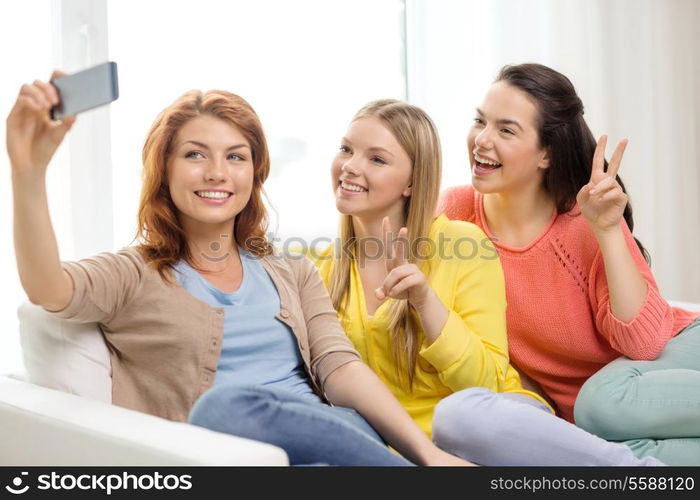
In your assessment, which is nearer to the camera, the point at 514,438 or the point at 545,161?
the point at 514,438

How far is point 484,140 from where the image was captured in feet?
6.61

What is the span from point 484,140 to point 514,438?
0.77 metres

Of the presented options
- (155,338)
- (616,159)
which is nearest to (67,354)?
(155,338)

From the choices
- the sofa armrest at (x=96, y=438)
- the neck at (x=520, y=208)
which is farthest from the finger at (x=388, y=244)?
the sofa armrest at (x=96, y=438)

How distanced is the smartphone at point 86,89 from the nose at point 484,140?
3.43ft

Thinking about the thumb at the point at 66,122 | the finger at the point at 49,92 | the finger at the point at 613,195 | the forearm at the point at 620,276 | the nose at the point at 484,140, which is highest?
the finger at the point at 49,92

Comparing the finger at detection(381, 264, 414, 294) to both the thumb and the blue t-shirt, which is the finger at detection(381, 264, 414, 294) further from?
the thumb

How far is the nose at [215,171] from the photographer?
1603 mm

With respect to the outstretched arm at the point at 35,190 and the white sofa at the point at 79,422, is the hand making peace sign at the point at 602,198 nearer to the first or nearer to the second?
the white sofa at the point at 79,422

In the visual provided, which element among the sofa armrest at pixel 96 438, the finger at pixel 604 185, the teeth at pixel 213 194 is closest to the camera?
the sofa armrest at pixel 96 438

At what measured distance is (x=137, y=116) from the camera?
259 centimetres

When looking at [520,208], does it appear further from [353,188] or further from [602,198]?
[353,188]

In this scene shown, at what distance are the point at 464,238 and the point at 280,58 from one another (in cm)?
133

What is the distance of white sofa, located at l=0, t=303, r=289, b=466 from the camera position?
1.17 m
